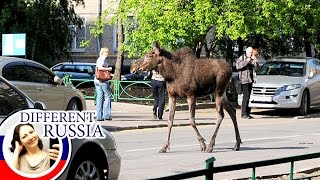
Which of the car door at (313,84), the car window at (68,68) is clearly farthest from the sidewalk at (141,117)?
the car window at (68,68)

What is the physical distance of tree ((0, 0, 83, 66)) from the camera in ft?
128

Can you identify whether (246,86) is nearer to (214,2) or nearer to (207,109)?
(207,109)

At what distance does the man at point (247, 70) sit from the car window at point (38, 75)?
6784 mm

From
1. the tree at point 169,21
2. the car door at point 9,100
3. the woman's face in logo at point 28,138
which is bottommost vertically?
the woman's face in logo at point 28,138

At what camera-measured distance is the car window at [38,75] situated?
18562 mm

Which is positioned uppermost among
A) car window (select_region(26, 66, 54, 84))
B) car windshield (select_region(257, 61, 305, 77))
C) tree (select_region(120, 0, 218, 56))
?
tree (select_region(120, 0, 218, 56))

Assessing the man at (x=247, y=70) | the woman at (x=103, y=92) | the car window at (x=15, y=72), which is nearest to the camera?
the car window at (x=15, y=72)

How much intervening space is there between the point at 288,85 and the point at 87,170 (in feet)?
59.2

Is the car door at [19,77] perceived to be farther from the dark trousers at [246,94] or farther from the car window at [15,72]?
the dark trousers at [246,94]

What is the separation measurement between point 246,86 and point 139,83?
5.37 m

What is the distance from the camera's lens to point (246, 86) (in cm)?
2458

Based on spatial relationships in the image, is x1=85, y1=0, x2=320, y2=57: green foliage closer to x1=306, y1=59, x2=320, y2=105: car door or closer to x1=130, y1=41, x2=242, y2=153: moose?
x1=306, y1=59, x2=320, y2=105: car door

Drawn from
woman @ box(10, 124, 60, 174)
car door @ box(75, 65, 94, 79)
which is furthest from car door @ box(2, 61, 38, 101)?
car door @ box(75, 65, 94, 79)

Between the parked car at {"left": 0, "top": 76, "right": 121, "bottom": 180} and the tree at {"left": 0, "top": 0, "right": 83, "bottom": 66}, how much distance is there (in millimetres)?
29448
